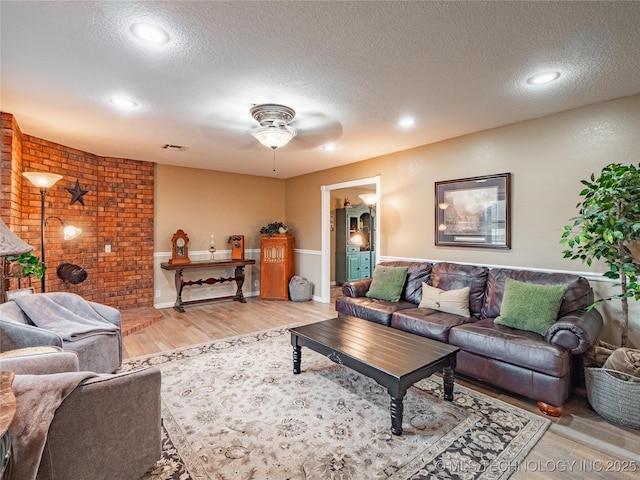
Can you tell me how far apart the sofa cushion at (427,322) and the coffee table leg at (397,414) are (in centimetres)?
107

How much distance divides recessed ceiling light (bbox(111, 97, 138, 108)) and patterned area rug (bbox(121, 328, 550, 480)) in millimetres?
2441

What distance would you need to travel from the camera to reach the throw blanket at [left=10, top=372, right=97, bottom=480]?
1.19 metres

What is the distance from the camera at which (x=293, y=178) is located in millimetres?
6641

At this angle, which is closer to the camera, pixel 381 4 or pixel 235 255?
pixel 381 4

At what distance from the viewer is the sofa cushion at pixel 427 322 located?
295 centimetres

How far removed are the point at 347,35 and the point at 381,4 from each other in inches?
11.8

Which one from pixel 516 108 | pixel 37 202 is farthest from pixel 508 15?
pixel 37 202

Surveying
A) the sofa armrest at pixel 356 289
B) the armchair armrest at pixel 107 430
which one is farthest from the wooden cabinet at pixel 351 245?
the armchair armrest at pixel 107 430

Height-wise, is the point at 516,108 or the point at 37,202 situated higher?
the point at 516,108

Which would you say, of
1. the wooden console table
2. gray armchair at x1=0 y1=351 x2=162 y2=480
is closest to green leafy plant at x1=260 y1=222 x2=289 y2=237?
the wooden console table

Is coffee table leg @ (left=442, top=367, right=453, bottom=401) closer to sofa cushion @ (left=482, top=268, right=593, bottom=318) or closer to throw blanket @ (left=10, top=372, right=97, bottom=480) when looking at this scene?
sofa cushion @ (left=482, top=268, right=593, bottom=318)

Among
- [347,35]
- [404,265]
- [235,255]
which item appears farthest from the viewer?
[235,255]

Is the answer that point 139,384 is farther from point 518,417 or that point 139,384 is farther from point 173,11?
point 518,417

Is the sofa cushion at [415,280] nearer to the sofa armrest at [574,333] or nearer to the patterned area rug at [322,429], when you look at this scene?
the patterned area rug at [322,429]
